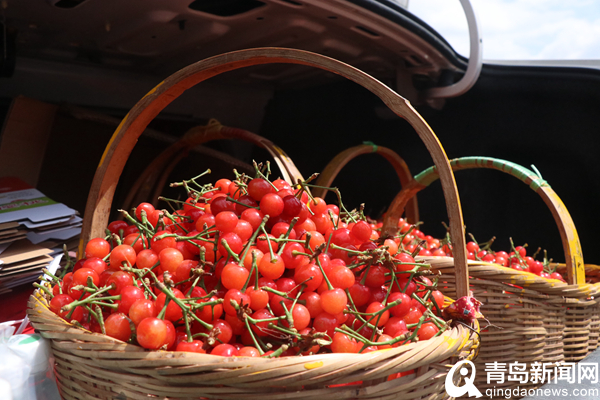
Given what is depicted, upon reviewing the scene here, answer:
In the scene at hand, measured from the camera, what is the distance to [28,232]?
0.95 m

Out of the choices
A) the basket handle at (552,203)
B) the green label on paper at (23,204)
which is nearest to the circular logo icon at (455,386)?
the basket handle at (552,203)

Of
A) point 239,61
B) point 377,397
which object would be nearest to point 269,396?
point 377,397

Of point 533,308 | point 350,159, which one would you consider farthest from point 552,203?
point 350,159

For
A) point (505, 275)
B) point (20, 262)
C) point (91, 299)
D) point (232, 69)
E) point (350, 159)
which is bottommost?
point (20, 262)

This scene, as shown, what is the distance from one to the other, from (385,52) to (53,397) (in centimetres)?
140

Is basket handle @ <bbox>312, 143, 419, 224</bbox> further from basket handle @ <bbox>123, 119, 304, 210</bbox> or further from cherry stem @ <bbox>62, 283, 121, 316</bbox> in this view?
cherry stem @ <bbox>62, 283, 121, 316</bbox>

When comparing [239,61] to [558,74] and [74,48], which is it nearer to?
[74,48]

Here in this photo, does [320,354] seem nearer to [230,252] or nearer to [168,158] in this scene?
[230,252]

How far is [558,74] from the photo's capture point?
1.67 meters

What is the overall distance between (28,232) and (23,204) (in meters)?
0.11

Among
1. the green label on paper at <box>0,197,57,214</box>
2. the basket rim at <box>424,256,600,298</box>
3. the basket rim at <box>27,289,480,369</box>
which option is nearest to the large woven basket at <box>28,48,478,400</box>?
the basket rim at <box>27,289,480,369</box>

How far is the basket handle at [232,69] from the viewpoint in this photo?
0.60 meters

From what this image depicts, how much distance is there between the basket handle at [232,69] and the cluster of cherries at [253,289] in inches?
2.8

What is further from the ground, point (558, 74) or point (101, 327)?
point (558, 74)
